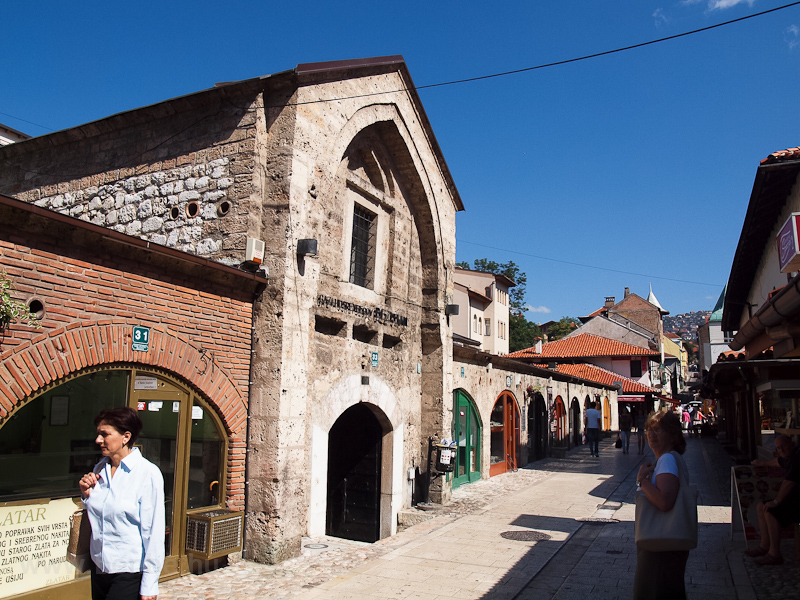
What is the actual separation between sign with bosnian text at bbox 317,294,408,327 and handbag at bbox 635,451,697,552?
5.53m

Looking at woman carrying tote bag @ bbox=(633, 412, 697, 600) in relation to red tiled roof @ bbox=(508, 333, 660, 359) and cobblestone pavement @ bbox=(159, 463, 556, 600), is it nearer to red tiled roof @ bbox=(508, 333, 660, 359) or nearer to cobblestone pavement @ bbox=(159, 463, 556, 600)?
cobblestone pavement @ bbox=(159, 463, 556, 600)

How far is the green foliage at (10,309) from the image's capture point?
457 centimetres

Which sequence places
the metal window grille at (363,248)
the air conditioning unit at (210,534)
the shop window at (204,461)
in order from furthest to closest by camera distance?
the metal window grille at (363,248) → the shop window at (204,461) → the air conditioning unit at (210,534)

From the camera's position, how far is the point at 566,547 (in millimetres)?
8000

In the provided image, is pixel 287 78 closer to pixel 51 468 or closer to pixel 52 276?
pixel 52 276

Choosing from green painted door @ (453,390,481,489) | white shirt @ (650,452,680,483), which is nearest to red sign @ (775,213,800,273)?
white shirt @ (650,452,680,483)

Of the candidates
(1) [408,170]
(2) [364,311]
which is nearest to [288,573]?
(2) [364,311]

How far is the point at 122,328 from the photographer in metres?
5.75

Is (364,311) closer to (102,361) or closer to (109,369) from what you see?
(109,369)

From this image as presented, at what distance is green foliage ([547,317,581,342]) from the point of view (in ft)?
220

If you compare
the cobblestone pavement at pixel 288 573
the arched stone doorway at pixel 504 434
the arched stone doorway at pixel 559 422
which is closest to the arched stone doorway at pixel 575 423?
the arched stone doorway at pixel 559 422

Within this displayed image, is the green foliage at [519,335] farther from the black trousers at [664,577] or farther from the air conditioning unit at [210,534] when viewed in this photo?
the black trousers at [664,577]

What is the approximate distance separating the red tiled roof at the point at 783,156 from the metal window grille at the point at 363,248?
6.40 metres

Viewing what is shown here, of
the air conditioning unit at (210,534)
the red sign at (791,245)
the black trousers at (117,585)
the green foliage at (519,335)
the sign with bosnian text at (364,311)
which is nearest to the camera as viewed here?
the black trousers at (117,585)
